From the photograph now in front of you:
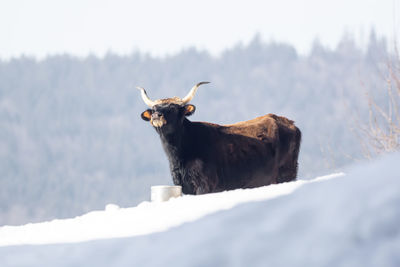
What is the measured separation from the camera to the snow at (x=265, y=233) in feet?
7.54

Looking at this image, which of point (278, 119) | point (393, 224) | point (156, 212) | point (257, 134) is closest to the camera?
point (393, 224)

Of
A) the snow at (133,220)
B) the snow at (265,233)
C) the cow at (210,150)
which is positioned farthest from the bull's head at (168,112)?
the snow at (265,233)

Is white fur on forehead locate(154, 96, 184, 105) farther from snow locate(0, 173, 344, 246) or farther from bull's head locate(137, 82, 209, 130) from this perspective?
snow locate(0, 173, 344, 246)

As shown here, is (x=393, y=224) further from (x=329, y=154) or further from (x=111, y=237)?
(x=329, y=154)

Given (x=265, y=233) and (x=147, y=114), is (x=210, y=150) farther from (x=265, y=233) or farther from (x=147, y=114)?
(x=265, y=233)

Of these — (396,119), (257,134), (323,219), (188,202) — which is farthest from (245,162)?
(323,219)

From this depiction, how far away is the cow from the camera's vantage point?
279 inches

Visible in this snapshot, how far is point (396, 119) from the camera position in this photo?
7.31 m

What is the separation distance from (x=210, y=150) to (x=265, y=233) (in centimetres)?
482

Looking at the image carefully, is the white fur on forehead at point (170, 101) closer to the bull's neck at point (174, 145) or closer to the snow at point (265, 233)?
the bull's neck at point (174, 145)

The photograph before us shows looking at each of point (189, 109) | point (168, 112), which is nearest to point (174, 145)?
point (168, 112)

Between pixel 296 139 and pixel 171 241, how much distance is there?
20.7ft

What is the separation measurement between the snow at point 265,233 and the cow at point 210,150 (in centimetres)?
370

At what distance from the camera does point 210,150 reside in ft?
23.9
